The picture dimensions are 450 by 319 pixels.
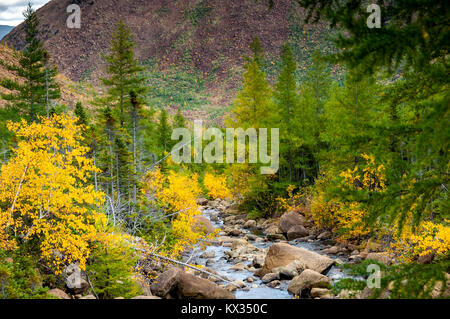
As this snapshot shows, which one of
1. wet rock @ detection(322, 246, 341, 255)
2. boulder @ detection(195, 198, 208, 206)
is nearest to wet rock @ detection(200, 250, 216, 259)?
wet rock @ detection(322, 246, 341, 255)

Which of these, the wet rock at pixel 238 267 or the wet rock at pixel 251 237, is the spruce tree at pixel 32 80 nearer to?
the wet rock at pixel 251 237

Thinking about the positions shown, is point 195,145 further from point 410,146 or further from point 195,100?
point 195,100

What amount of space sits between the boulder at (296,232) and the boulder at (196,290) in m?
10.2

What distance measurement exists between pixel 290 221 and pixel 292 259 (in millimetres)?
7489

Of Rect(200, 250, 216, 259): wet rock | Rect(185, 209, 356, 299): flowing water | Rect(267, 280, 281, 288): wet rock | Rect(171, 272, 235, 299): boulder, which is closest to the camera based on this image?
Rect(171, 272, 235, 299): boulder

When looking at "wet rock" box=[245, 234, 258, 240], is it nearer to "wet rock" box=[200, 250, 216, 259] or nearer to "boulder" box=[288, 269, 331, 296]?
"wet rock" box=[200, 250, 216, 259]

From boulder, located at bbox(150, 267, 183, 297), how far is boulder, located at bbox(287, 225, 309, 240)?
1073cm

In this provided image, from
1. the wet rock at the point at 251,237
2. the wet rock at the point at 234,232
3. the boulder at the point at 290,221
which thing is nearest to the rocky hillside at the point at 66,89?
the wet rock at the point at 234,232

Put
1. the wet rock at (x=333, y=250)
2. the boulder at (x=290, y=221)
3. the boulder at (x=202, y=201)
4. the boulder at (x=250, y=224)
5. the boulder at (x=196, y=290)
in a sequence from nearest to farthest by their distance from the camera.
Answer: the boulder at (x=196, y=290) < the wet rock at (x=333, y=250) < the boulder at (x=290, y=221) < the boulder at (x=250, y=224) < the boulder at (x=202, y=201)

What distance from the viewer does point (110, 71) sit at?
2262 centimetres

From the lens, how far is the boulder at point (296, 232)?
20312 mm

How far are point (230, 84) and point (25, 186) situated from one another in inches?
5535

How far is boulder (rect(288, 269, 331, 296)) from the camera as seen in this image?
11.7 metres
